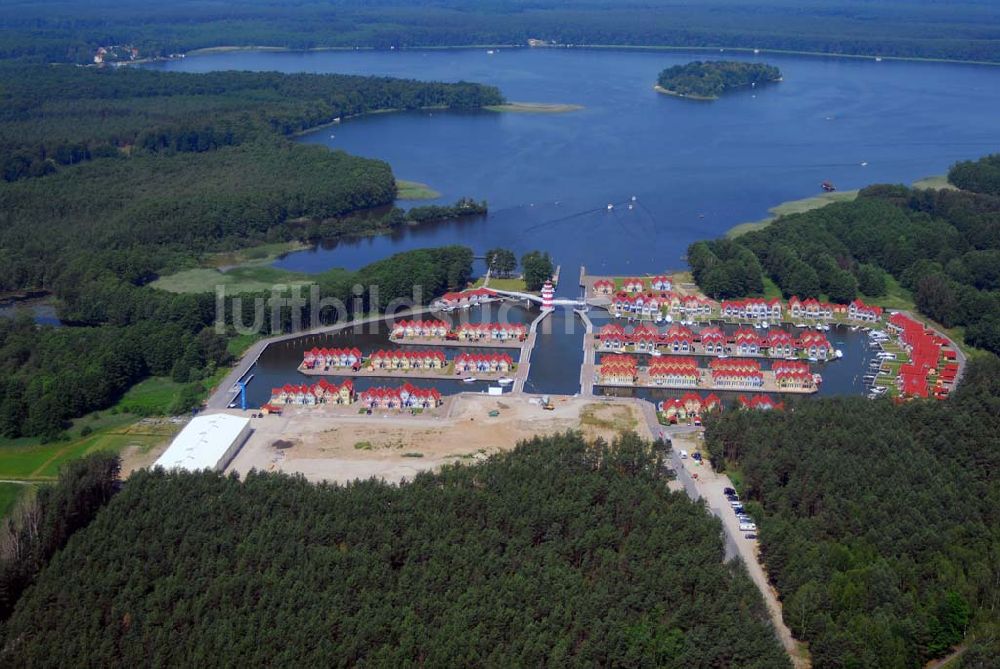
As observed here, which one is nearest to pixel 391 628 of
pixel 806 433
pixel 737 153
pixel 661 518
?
pixel 661 518

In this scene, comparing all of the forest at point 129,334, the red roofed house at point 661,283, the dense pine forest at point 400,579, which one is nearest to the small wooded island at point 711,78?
the red roofed house at point 661,283

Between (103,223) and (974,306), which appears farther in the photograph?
(103,223)

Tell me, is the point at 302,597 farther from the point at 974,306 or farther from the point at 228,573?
the point at 974,306

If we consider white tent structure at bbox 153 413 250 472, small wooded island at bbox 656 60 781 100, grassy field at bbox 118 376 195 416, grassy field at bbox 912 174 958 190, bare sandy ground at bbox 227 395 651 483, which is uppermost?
small wooded island at bbox 656 60 781 100

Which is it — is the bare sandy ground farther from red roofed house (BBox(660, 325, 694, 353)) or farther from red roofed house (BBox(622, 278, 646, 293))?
red roofed house (BBox(622, 278, 646, 293))

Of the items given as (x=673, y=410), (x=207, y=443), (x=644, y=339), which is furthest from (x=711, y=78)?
(x=207, y=443)

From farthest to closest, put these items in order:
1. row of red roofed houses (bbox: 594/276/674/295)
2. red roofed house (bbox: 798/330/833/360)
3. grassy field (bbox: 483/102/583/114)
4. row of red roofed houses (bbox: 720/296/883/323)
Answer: grassy field (bbox: 483/102/583/114), row of red roofed houses (bbox: 594/276/674/295), row of red roofed houses (bbox: 720/296/883/323), red roofed house (bbox: 798/330/833/360)

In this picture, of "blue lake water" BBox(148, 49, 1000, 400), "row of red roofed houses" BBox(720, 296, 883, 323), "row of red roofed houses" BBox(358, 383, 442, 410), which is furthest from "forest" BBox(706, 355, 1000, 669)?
"row of red roofed houses" BBox(720, 296, 883, 323)
